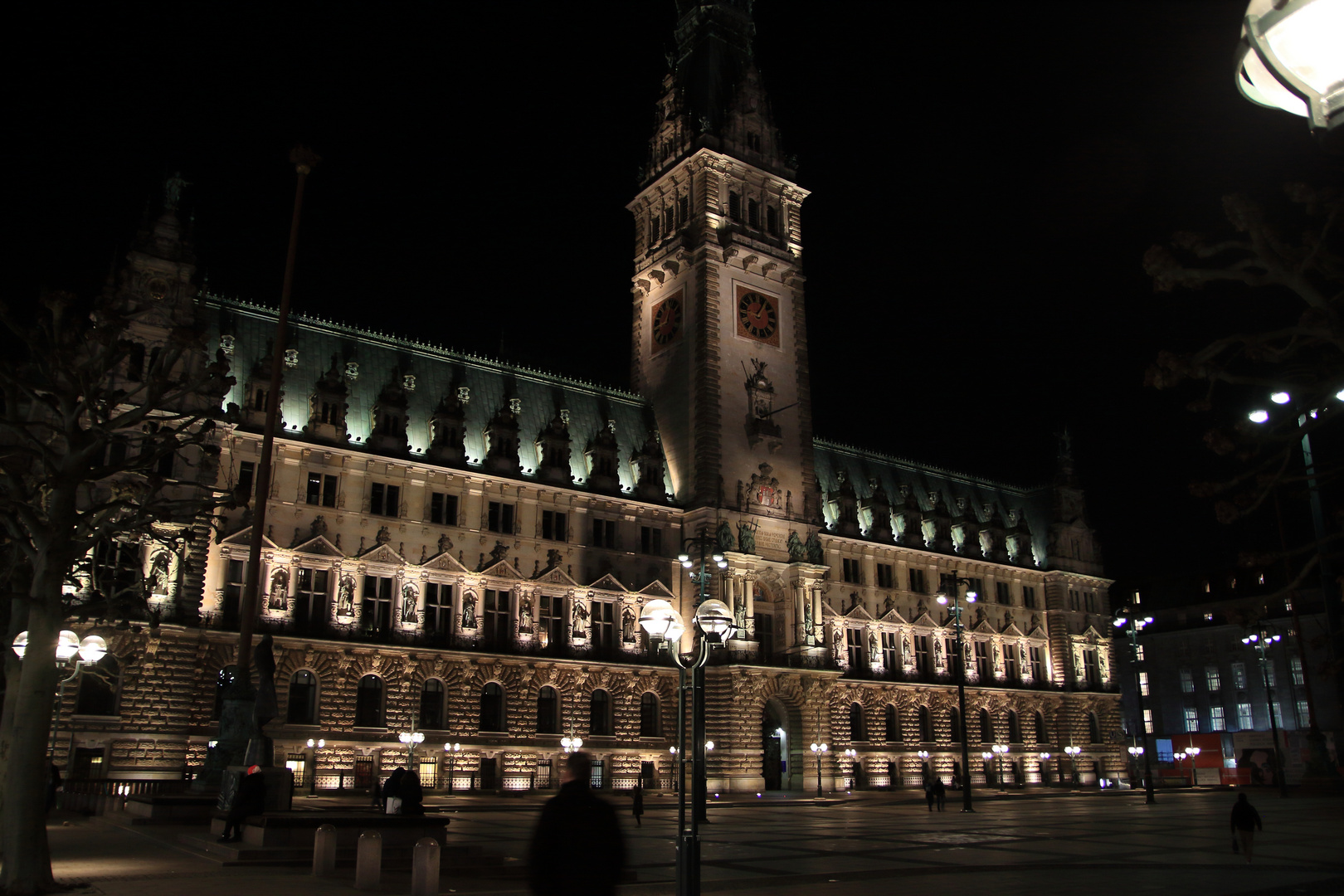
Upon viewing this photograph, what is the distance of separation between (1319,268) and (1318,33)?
751 cm

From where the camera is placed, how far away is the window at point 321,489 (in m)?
52.6

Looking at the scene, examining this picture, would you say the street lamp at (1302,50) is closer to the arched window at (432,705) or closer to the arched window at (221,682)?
the arched window at (221,682)

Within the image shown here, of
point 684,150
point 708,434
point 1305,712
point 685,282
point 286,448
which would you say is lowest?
point 1305,712

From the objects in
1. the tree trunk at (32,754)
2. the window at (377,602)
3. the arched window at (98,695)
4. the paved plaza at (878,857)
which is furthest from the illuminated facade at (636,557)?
the tree trunk at (32,754)

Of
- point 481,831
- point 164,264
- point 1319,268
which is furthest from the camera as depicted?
point 164,264

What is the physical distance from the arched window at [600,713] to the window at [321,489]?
58.5 ft

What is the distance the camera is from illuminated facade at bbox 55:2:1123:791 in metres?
50.4

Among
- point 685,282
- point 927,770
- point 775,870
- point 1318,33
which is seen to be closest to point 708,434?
point 685,282

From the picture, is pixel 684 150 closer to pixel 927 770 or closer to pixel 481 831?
pixel 927 770

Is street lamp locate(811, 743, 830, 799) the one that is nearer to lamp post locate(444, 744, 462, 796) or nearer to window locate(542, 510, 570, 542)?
window locate(542, 510, 570, 542)

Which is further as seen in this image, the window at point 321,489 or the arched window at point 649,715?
the arched window at point 649,715

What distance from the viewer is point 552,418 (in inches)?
2517

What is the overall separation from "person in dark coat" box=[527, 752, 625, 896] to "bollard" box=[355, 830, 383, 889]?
9904mm

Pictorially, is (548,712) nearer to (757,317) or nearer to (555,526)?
(555,526)
